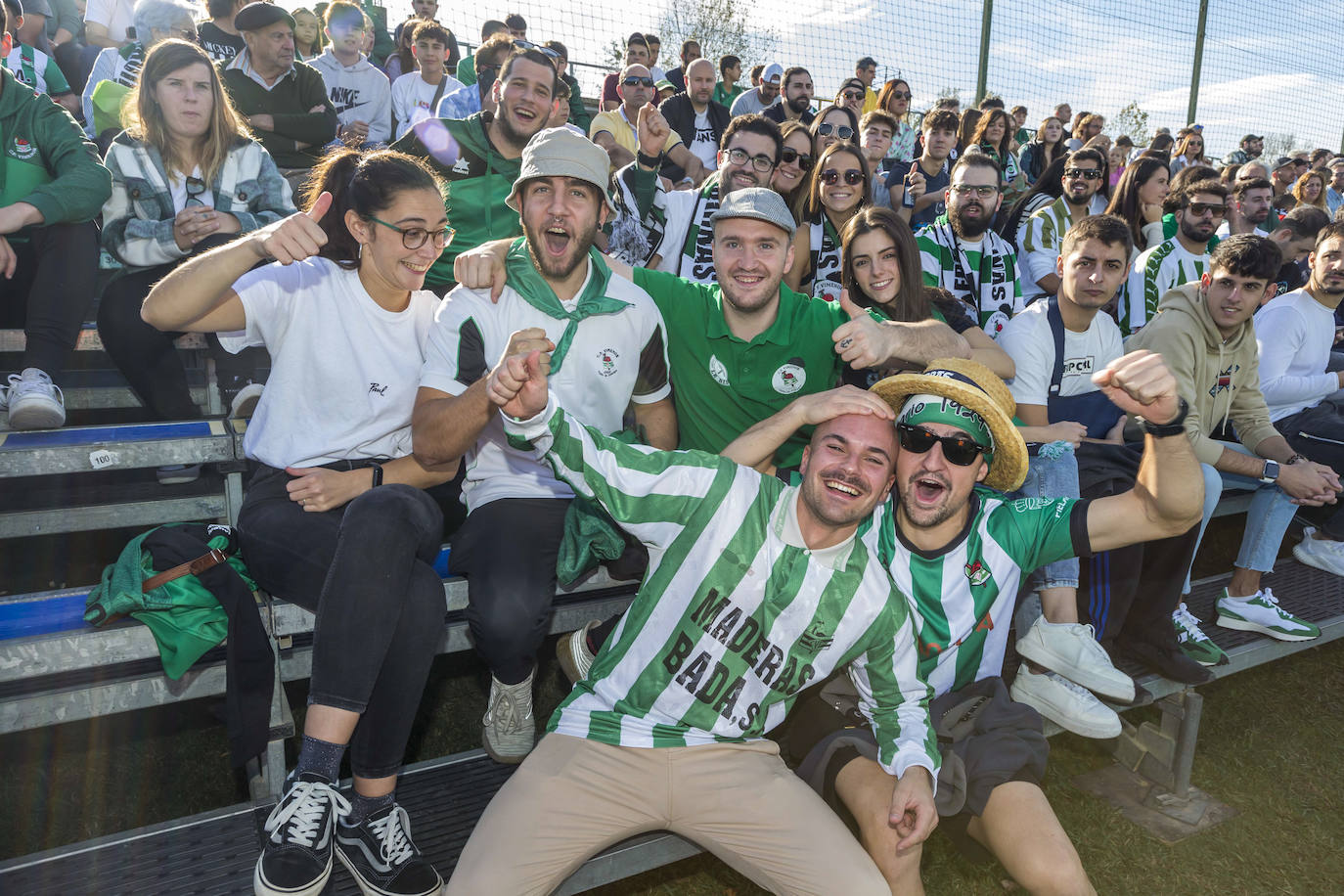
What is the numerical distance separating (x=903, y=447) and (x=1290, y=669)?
3.78 m

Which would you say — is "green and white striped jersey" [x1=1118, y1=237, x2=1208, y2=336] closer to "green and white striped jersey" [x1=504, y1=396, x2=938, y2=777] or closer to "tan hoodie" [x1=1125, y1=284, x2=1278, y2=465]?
"tan hoodie" [x1=1125, y1=284, x2=1278, y2=465]

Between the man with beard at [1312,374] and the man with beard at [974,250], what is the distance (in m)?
1.62

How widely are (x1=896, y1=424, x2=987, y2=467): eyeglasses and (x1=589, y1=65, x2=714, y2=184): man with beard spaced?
3.97 meters

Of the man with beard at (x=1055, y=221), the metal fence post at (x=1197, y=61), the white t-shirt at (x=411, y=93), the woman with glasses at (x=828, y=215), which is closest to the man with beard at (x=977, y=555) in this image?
the woman with glasses at (x=828, y=215)

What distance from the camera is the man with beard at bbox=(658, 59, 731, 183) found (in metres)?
7.30

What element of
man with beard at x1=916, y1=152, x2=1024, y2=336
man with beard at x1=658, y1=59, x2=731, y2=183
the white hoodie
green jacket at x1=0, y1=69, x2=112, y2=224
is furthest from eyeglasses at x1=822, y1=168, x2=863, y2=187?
the white hoodie

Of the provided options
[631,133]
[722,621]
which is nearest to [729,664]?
[722,621]

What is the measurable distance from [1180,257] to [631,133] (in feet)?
14.0

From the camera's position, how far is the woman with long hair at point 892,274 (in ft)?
11.4

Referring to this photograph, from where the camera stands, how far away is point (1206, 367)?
13.6 ft

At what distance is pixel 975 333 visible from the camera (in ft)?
11.8

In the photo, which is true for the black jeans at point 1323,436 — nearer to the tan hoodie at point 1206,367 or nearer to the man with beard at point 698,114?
the tan hoodie at point 1206,367

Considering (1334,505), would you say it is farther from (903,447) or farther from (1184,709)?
(903,447)

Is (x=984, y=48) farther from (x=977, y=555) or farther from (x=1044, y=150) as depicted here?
(x=977, y=555)
